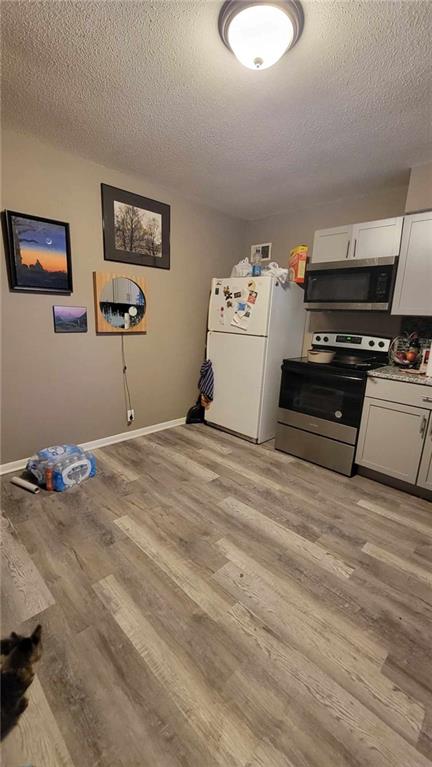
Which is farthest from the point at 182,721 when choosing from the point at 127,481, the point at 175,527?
the point at 127,481

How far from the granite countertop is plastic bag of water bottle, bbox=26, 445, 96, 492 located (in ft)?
7.54

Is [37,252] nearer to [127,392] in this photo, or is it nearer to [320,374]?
A: [127,392]

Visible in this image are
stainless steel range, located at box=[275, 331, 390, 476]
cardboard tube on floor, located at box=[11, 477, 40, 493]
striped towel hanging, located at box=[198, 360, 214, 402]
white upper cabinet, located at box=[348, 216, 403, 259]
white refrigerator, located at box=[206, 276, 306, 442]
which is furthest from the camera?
striped towel hanging, located at box=[198, 360, 214, 402]

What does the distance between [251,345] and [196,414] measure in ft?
3.64

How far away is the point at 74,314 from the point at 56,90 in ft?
4.57

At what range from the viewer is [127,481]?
2.37 m

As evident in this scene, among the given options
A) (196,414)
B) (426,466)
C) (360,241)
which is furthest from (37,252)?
(426,466)

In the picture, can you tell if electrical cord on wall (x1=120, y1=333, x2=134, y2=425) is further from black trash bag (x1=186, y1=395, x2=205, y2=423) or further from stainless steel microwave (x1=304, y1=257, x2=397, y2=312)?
stainless steel microwave (x1=304, y1=257, x2=397, y2=312)

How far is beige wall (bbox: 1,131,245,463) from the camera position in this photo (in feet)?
7.55

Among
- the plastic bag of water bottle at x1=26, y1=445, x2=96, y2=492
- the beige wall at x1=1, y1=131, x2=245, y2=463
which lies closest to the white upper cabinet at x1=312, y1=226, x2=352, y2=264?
the beige wall at x1=1, y1=131, x2=245, y2=463

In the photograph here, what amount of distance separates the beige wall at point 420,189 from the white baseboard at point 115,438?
9.53 ft

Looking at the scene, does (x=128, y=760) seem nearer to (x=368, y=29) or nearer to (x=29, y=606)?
(x=29, y=606)

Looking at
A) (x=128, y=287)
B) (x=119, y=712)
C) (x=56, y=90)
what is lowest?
(x=119, y=712)

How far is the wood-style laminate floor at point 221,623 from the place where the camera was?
37.9 inches
